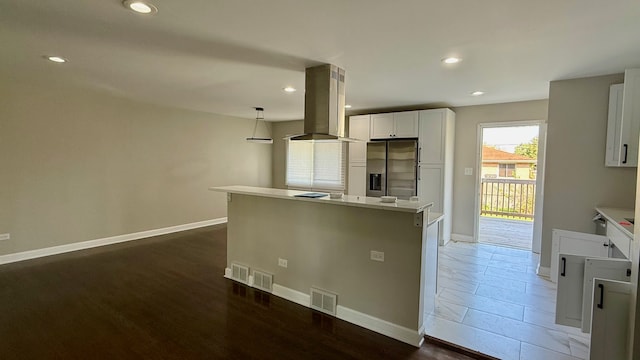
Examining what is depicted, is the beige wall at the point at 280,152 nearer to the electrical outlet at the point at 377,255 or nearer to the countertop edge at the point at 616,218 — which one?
the electrical outlet at the point at 377,255

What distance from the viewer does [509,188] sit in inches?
277

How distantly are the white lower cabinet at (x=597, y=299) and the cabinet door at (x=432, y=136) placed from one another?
8.31 ft

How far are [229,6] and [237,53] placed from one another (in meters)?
0.91

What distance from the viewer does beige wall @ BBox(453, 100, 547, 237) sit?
204 inches

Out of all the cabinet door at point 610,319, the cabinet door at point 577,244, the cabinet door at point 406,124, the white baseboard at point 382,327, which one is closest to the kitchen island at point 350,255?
the white baseboard at point 382,327

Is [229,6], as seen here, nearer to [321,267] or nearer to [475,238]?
[321,267]

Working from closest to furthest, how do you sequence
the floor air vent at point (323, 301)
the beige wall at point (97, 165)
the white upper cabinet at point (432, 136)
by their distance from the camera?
the floor air vent at point (323, 301), the beige wall at point (97, 165), the white upper cabinet at point (432, 136)

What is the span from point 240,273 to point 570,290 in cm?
322

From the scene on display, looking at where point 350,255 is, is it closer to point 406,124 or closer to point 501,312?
point 501,312

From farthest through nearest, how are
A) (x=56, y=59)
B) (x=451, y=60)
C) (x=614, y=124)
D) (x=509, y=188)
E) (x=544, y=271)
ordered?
(x=509, y=188) < (x=544, y=271) < (x=614, y=124) < (x=56, y=59) < (x=451, y=60)

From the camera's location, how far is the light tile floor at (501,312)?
7.98ft

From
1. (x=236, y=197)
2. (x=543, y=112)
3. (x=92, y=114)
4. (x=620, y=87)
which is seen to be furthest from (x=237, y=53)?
(x=543, y=112)

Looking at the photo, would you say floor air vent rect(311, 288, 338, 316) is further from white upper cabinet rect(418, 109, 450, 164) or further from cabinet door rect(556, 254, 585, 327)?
white upper cabinet rect(418, 109, 450, 164)

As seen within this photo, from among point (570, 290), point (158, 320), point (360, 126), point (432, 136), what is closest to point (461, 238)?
point (432, 136)
